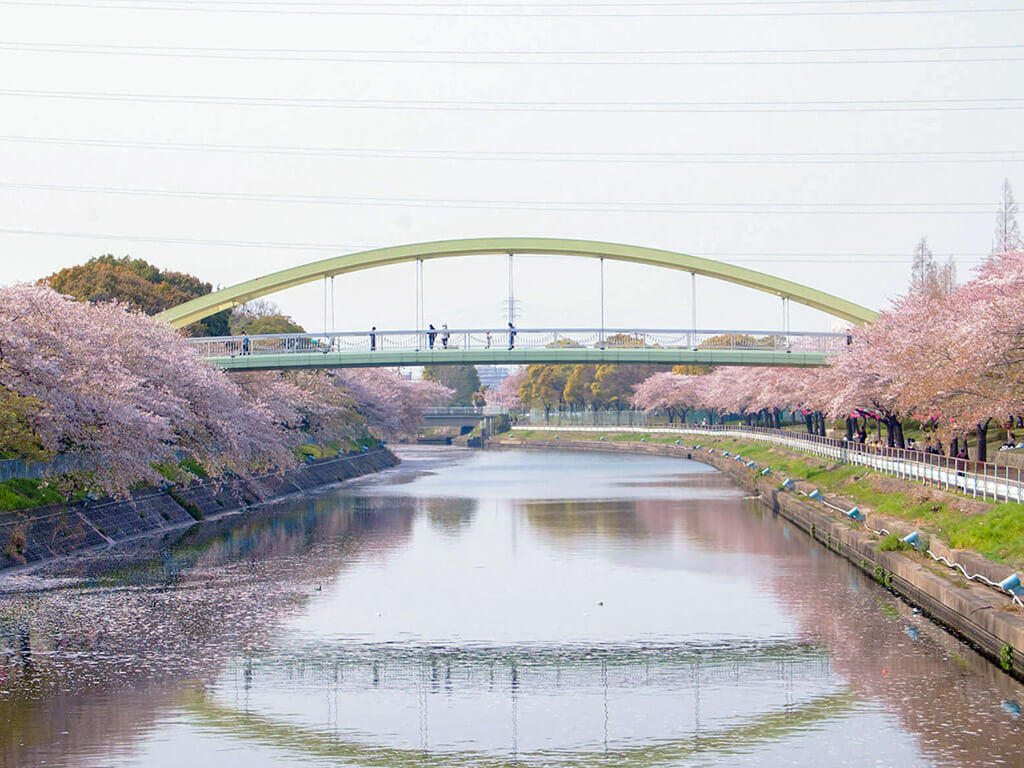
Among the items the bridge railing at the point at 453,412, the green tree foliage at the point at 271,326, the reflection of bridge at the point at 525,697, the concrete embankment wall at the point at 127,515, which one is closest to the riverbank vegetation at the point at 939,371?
the reflection of bridge at the point at 525,697

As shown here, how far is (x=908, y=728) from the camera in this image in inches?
747

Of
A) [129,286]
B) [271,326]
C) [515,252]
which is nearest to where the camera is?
[515,252]

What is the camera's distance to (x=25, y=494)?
125 feet

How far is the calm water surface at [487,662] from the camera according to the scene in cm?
1825

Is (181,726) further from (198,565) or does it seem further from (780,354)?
(780,354)

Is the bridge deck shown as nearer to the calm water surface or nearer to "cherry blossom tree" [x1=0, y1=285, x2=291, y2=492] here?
"cherry blossom tree" [x1=0, y1=285, x2=291, y2=492]

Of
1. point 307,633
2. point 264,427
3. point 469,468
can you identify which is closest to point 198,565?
point 307,633

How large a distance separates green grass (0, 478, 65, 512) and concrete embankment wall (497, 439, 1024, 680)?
2370 cm

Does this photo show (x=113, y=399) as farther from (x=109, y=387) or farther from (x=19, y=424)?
(x=19, y=424)

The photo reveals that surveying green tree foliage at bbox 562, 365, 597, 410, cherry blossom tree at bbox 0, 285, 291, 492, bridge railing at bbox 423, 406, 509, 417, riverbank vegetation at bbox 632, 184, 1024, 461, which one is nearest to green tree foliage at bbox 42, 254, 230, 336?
cherry blossom tree at bbox 0, 285, 291, 492

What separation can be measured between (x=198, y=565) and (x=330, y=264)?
2673 cm

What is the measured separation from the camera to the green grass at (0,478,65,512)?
36.5m

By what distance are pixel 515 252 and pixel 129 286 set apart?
941 inches

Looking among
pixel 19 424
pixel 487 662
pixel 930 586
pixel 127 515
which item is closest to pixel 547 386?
pixel 127 515
